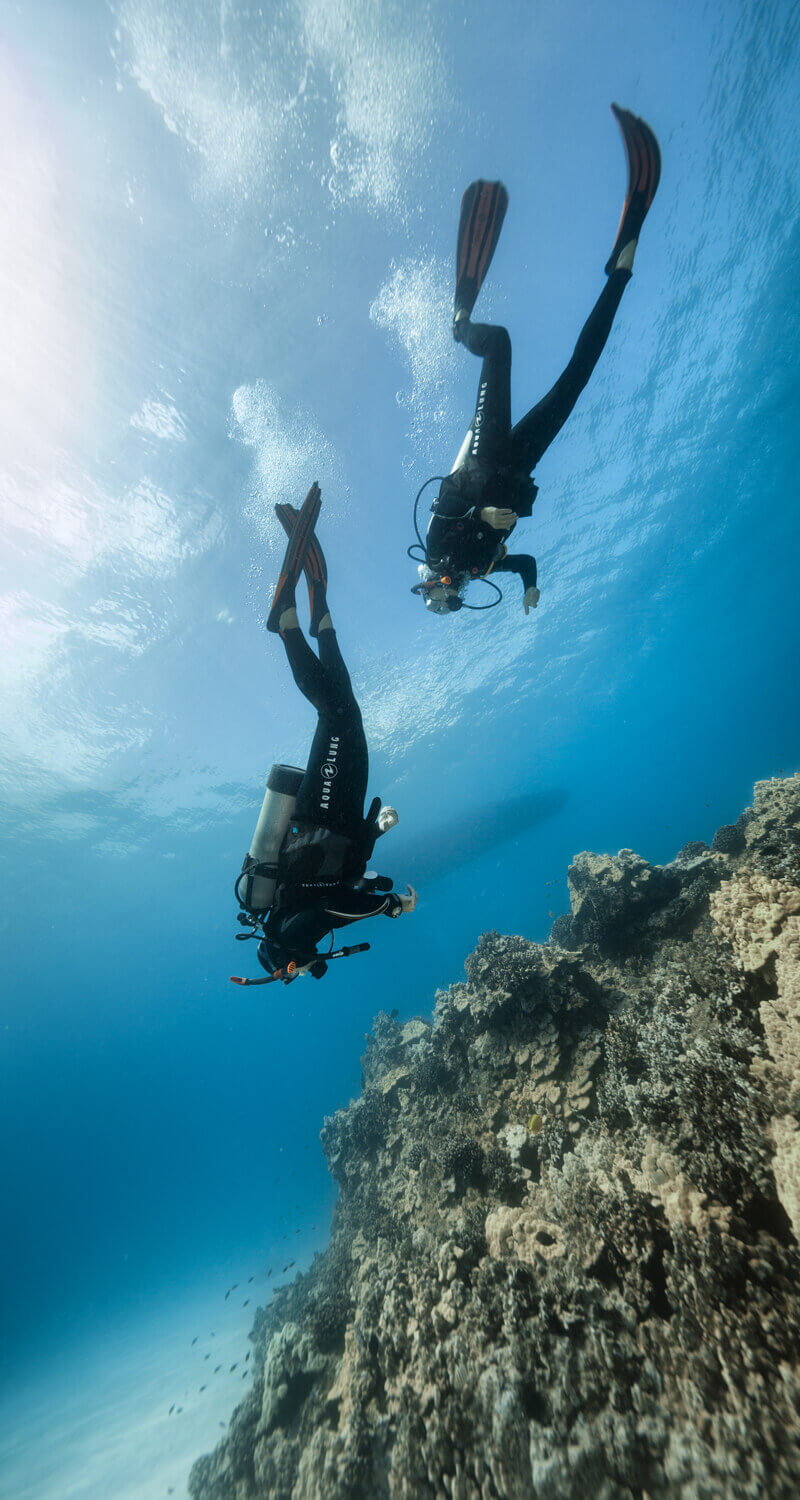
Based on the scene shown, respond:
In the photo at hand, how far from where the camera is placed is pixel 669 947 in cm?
796

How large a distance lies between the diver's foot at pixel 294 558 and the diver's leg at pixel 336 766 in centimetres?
81

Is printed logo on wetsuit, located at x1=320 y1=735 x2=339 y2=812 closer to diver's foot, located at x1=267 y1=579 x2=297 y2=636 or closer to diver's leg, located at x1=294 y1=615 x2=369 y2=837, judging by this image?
diver's leg, located at x1=294 y1=615 x2=369 y2=837

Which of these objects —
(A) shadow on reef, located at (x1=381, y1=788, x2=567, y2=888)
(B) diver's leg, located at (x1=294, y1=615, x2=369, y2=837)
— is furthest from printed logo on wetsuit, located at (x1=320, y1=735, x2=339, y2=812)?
(A) shadow on reef, located at (x1=381, y1=788, x2=567, y2=888)

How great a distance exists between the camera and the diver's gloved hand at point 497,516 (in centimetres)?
478

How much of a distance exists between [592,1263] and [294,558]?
7.44 metres

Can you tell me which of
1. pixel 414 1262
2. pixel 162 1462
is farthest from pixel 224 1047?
pixel 414 1262

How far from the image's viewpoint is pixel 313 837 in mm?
5035

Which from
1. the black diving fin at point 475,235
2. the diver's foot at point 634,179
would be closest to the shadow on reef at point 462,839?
the black diving fin at point 475,235

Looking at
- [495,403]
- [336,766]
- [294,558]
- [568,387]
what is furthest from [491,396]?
[336,766]

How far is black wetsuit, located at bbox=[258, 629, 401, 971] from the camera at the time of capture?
183 inches

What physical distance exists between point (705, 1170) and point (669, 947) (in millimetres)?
5010

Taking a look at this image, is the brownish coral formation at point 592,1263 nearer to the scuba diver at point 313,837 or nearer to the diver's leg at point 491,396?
the scuba diver at point 313,837

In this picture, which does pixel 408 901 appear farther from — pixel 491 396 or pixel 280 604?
pixel 491 396

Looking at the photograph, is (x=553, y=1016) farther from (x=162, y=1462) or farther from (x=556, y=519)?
(x=556, y=519)
